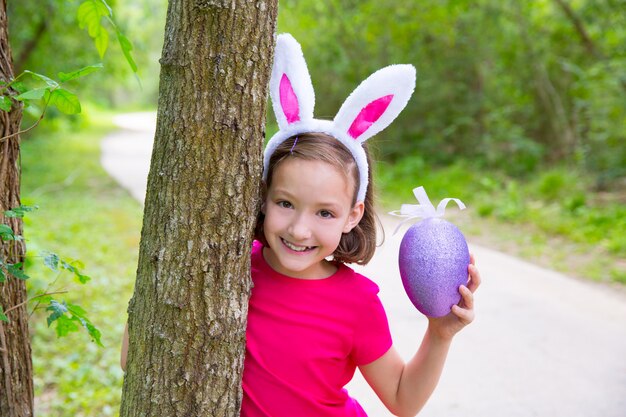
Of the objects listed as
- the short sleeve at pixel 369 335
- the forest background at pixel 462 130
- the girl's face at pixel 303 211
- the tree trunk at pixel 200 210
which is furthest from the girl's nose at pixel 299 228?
the forest background at pixel 462 130

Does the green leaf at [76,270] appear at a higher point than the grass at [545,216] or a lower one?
higher

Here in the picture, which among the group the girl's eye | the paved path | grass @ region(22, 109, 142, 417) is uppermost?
the girl's eye

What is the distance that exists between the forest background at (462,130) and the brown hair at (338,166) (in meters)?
2.36

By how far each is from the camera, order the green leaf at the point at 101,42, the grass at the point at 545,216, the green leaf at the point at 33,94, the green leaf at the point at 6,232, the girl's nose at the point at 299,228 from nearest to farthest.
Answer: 1. the green leaf at the point at 33,94
2. the green leaf at the point at 6,232
3. the girl's nose at the point at 299,228
4. the green leaf at the point at 101,42
5. the grass at the point at 545,216

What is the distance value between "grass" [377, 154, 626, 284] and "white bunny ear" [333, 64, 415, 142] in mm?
4234

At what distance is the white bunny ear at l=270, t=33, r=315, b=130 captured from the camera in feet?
5.94

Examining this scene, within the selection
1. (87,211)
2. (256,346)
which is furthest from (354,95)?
(87,211)

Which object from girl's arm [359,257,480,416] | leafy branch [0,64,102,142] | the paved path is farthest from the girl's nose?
the paved path

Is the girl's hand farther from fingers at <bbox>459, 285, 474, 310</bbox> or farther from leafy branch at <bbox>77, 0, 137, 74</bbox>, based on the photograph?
leafy branch at <bbox>77, 0, 137, 74</bbox>

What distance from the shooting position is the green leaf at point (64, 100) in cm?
158

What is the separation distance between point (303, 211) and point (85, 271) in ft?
14.2

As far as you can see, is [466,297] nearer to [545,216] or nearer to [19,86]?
[19,86]

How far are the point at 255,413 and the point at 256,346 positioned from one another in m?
0.18

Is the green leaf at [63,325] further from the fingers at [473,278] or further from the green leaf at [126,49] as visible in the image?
the fingers at [473,278]
